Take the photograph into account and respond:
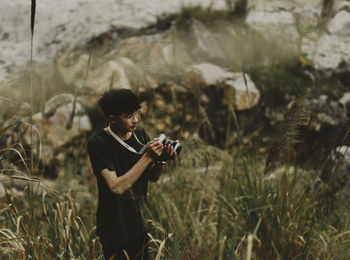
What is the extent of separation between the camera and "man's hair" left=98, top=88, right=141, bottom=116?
1415 mm

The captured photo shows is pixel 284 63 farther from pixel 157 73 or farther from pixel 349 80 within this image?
pixel 157 73

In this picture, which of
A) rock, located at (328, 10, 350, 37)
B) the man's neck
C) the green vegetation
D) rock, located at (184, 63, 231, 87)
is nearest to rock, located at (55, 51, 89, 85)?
rock, located at (184, 63, 231, 87)

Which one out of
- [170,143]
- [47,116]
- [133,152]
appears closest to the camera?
[170,143]

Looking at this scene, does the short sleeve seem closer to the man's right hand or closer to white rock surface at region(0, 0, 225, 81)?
the man's right hand

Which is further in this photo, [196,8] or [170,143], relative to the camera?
[196,8]

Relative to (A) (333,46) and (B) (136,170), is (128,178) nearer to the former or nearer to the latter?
(B) (136,170)

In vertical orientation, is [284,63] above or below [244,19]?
below

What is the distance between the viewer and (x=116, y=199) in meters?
1.49

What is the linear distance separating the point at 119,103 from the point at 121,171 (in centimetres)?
27

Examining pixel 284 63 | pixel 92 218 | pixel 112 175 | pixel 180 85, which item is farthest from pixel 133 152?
pixel 284 63

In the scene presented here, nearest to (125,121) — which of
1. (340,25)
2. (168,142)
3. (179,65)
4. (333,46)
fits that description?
(168,142)

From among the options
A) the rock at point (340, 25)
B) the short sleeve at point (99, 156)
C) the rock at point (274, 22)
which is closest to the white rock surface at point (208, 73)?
the rock at point (274, 22)

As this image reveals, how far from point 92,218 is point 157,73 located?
1.63 metres

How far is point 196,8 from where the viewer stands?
4.18m
